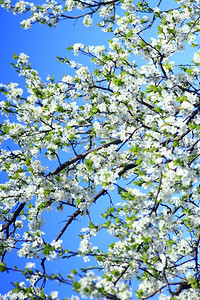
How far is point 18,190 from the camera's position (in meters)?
7.89

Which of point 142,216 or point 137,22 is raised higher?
point 137,22

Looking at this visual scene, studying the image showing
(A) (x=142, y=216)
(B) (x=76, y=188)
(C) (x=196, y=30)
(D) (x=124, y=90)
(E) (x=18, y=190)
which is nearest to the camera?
(A) (x=142, y=216)

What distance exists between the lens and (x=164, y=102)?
641 centimetres

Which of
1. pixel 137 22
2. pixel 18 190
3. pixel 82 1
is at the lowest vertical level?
pixel 18 190

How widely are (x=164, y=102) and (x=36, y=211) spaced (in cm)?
350

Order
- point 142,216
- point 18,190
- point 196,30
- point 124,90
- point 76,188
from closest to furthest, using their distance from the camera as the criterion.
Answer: point 142,216 < point 124,90 < point 76,188 < point 18,190 < point 196,30

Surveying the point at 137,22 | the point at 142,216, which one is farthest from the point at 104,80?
the point at 142,216

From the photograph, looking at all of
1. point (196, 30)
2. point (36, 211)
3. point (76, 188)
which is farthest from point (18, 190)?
point (196, 30)

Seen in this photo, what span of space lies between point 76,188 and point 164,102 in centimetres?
247

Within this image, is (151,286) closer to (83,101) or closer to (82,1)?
(83,101)

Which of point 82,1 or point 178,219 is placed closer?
point 178,219

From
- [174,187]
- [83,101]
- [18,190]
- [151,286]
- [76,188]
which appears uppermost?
[83,101]

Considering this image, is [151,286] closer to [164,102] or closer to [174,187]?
[174,187]

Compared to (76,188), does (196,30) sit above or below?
above
